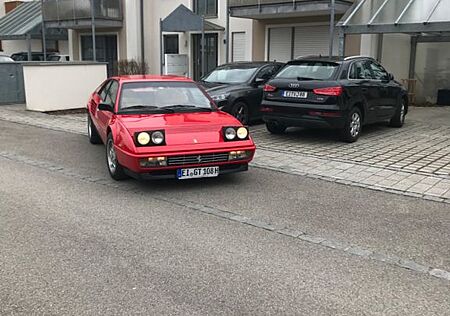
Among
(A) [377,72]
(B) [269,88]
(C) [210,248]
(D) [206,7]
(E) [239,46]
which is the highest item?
(D) [206,7]

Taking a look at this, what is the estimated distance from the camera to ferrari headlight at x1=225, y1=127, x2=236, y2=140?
6832 millimetres

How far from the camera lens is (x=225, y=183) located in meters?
7.10

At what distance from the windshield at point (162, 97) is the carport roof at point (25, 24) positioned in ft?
70.5

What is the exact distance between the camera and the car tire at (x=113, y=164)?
7070 millimetres

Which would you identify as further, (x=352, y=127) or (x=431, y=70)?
(x=431, y=70)

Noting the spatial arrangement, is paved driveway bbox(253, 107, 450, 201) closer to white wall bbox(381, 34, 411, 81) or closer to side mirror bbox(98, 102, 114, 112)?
side mirror bbox(98, 102, 114, 112)

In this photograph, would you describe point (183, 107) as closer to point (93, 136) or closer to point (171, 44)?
point (93, 136)

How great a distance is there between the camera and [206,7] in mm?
23016

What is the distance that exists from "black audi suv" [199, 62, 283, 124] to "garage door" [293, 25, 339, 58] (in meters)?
6.68

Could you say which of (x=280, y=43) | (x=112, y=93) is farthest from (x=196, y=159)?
(x=280, y=43)

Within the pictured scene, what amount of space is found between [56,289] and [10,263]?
2.46ft

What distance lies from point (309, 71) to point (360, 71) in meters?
1.17

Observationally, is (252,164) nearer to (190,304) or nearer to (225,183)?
(225,183)

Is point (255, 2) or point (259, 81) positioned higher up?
point (255, 2)
